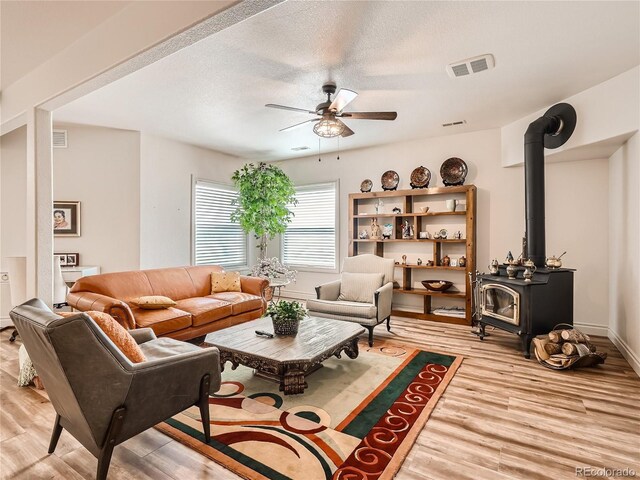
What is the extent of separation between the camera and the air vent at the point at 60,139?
16.1 ft

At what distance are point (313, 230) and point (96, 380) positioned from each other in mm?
5384

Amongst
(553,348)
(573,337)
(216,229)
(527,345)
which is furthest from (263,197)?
(573,337)

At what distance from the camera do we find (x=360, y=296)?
14.9 ft

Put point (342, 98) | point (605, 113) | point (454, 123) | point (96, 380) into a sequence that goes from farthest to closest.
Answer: point (454, 123) → point (605, 113) → point (342, 98) → point (96, 380)

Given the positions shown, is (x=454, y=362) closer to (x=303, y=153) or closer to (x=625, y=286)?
(x=625, y=286)

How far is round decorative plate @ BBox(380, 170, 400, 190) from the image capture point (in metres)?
5.85

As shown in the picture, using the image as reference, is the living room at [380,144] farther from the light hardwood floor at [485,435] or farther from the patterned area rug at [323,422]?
the patterned area rug at [323,422]

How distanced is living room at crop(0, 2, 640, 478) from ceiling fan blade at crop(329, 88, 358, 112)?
0.32 meters

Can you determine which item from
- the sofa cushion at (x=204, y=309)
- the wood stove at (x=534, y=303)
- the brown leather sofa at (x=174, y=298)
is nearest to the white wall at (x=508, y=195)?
the wood stove at (x=534, y=303)

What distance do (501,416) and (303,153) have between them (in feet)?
17.6

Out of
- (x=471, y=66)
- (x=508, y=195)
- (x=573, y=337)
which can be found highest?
(x=471, y=66)

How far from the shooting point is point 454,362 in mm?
3529

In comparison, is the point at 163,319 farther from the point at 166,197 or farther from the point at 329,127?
the point at 166,197

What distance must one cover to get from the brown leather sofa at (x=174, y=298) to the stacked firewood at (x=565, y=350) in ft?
11.1
